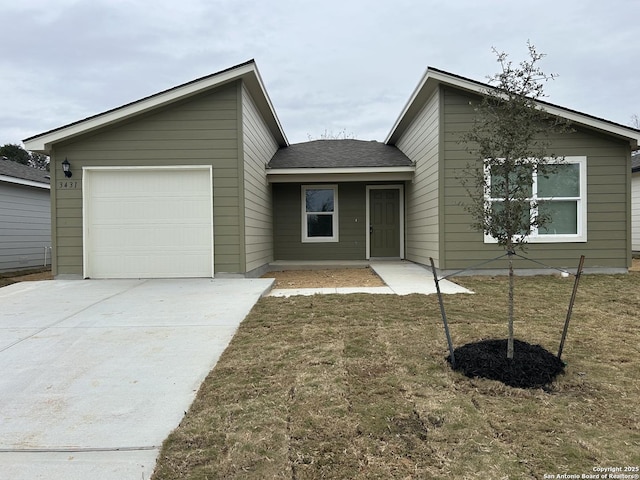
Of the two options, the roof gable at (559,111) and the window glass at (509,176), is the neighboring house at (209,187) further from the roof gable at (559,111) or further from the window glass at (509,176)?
the window glass at (509,176)

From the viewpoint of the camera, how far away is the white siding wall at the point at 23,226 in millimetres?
11195

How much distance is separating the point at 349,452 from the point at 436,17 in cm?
1227

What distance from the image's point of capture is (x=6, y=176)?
10969mm

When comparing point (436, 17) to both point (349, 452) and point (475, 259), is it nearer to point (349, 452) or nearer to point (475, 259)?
point (475, 259)

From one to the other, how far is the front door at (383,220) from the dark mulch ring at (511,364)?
26.7 feet

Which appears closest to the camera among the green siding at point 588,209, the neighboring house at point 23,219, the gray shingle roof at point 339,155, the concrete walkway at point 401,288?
the concrete walkway at point 401,288

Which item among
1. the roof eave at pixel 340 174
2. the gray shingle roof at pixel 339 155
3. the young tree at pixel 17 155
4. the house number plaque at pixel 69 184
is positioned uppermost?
the young tree at pixel 17 155

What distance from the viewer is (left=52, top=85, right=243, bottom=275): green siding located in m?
7.66

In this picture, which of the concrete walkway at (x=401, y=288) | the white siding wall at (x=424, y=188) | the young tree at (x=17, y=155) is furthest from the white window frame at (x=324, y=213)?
the young tree at (x=17, y=155)

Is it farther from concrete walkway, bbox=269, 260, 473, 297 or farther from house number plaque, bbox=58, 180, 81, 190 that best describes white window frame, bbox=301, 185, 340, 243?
house number plaque, bbox=58, 180, 81, 190

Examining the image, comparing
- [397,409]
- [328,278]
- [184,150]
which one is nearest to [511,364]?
[397,409]

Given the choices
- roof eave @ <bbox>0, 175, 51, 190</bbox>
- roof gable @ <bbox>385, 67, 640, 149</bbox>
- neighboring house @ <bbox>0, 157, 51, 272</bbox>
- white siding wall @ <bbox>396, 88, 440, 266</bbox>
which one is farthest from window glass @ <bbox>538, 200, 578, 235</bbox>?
neighboring house @ <bbox>0, 157, 51, 272</bbox>

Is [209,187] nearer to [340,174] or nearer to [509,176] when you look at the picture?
[340,174]

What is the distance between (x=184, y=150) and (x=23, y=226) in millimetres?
A: 7870
